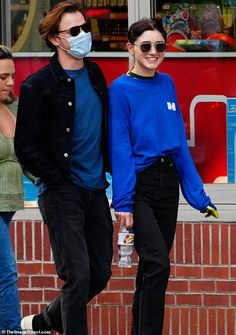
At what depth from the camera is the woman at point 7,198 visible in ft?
20.1

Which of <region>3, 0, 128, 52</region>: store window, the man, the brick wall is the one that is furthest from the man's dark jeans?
<region>3, 0, 128, 52</region>: store window

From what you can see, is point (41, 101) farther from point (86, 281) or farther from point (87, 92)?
point (86, 281)

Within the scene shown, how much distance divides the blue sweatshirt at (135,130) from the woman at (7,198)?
2.14 ft

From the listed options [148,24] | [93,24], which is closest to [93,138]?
[148,24]

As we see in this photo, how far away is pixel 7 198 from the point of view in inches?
241

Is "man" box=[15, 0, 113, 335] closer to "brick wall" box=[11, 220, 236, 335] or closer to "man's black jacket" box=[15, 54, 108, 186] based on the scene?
"man's black jacket" box=[15, 54, 108, 186]

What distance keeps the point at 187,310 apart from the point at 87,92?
78.9 inches

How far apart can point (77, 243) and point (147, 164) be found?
576mm

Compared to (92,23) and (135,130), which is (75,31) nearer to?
(135,130)

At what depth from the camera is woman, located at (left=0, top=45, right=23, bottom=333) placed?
6.12 metres

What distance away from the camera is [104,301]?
723 centimetres

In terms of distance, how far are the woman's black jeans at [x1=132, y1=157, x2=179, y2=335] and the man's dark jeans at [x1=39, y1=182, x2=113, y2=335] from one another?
0.20m

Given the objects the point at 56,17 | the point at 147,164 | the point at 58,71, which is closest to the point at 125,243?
the point at 147,164

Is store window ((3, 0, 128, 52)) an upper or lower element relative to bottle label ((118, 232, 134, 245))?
upper
